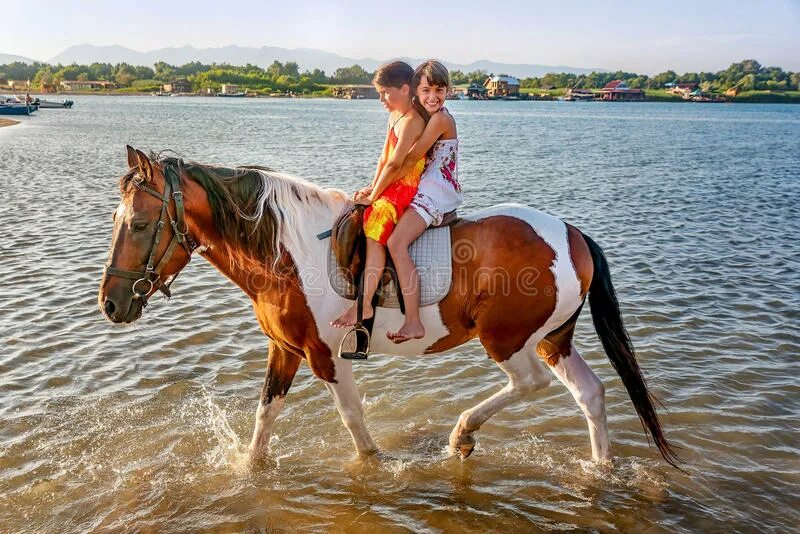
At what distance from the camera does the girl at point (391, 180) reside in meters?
4.14

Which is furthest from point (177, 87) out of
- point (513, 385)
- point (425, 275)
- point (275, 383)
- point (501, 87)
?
point (513, 385)

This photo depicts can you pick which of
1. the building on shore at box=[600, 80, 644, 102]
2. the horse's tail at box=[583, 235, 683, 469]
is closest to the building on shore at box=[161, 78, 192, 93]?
the building on shore at box=[600, 80, 644, 102]

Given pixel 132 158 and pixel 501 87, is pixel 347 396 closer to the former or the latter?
pixel 132 158

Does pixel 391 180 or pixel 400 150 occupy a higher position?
pixel 400 150

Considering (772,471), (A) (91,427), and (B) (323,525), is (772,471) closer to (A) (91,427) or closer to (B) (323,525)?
(B) (323,525)

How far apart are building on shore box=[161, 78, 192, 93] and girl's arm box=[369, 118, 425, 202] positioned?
180m

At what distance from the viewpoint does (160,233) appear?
3.94 metres

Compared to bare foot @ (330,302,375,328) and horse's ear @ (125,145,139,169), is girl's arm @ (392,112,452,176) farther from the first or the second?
horse's ear @ (125,145,139,169)

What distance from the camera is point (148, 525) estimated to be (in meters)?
4.38

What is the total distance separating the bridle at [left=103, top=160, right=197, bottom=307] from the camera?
3.91 m

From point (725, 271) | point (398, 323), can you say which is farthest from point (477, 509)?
point (725, 271)

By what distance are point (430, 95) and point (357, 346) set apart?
5.97 feet

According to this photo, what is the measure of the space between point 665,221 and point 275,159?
17840 mm

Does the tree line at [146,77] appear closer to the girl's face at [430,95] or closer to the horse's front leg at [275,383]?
the horse's front leg at [275,383]
